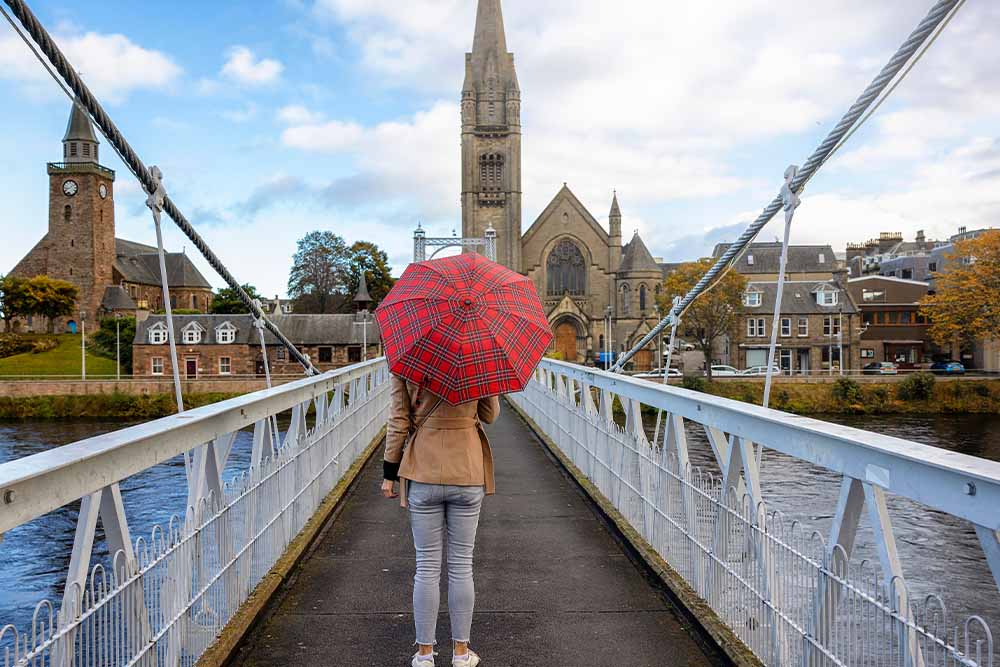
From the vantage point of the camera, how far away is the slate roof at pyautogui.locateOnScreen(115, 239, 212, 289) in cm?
9069

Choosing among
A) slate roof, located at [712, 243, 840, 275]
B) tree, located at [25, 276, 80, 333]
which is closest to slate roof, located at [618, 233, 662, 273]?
slate roof, located at [712, 243, 840, 275]

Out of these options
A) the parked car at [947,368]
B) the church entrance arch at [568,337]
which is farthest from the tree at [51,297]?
the parked car at [947,368]

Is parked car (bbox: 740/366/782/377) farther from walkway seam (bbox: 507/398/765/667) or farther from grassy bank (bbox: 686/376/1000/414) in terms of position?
walkway seam (bbox: 507/398/765/667)

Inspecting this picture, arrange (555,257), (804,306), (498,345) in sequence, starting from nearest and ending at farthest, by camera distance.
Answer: (498,345) < (804,306) < (555,257)

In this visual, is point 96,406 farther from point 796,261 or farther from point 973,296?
point 796,261

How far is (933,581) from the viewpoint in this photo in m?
15.1

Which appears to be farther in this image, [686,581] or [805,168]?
[805,168]

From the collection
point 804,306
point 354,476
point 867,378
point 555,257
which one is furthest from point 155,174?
point 555,257

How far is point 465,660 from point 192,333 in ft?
193

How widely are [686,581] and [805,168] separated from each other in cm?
320

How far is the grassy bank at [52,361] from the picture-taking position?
61.1m

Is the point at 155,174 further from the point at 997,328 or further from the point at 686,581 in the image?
the point at 997,328

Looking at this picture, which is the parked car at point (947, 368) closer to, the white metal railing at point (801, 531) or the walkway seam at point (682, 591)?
the walkway seam at point (682, 591)

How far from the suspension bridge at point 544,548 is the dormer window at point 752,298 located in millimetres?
54761
